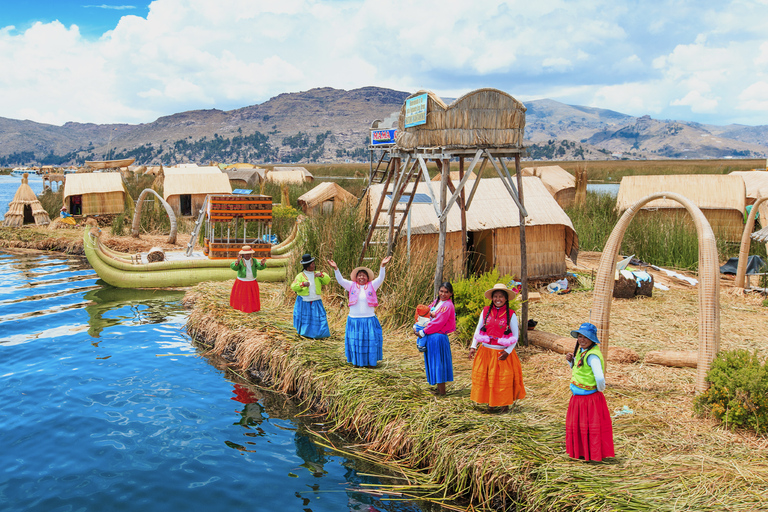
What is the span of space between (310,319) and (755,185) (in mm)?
15859

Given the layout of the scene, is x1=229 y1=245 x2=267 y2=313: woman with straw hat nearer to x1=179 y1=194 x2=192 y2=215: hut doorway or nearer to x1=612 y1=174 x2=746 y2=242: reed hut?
x1=612 y1=174 x2=746 y2=242: reed hut

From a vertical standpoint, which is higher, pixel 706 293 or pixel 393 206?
pixel 393 206

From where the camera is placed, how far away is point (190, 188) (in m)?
25.0

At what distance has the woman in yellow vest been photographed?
5148 millimetres

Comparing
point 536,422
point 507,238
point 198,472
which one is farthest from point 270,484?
point 507,238

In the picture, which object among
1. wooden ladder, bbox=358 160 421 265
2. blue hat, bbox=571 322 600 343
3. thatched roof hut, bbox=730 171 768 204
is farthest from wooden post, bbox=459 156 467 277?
thatched roof hut, bbox=730 171 768 204

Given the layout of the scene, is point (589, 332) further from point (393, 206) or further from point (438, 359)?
point (393, 206)

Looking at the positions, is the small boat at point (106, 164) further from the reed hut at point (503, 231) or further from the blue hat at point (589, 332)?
the blue hat at point (589, 332)

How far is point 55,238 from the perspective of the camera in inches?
870

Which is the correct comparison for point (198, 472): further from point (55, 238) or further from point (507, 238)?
point (55, 238)

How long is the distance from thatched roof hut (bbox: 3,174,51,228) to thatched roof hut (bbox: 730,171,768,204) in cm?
2668

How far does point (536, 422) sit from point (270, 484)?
2.80 m

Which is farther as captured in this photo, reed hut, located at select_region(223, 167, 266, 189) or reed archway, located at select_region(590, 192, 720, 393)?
reed hut, located at select_region(223, 167, 266, 189)

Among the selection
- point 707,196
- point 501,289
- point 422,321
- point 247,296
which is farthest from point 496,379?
point 707,196
